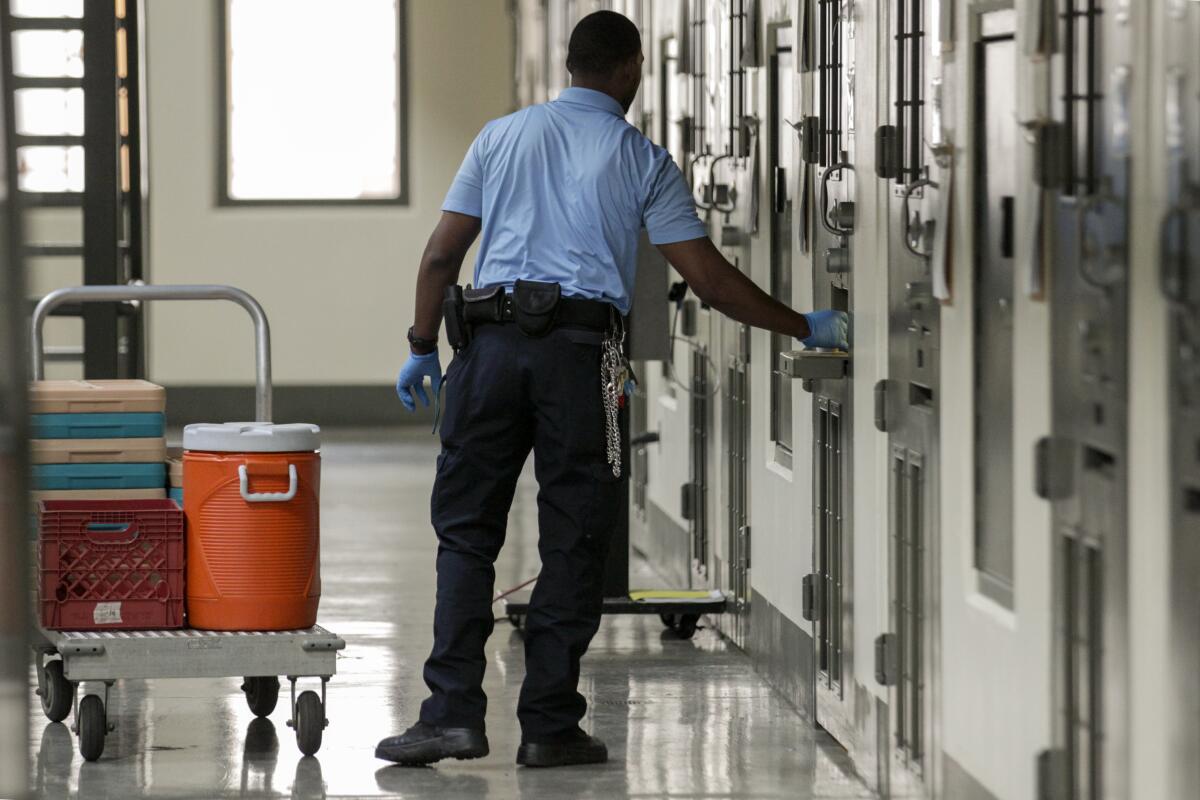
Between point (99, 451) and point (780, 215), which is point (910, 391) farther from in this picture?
point (99, 451)

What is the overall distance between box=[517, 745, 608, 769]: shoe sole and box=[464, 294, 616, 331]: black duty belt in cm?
88

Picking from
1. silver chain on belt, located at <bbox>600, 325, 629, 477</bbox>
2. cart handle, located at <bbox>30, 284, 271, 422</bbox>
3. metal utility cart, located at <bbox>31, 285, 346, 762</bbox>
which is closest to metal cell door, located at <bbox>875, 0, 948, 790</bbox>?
silver chain on belt, located at <bbox>600, 325, 629, 477</bbox>

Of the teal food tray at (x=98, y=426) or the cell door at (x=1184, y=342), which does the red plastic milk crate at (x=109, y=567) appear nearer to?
the teal food tray at (x=98, y=426)

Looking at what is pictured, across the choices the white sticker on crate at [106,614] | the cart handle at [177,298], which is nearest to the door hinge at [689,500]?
the cart handle at [177,298]

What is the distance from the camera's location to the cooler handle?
13.0 ft

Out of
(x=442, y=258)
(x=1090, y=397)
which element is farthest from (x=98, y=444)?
(x=1090, y=397)

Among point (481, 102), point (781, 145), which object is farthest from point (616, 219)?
point (481, 102)

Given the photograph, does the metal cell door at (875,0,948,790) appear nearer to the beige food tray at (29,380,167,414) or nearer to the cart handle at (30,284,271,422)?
the cart handle at (30,284,271,422)

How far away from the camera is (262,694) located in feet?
14.3

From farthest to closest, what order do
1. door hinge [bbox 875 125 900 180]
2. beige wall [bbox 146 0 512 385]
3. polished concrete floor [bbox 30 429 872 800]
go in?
beige wall [bbox 146 0 512 385] < polished concrete floor [bbox 30 429 872 800] < door hinge [bbox 875 125 900 180]

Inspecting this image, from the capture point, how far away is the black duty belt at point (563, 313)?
3807 mm

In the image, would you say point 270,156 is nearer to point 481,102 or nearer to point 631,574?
point 481,102

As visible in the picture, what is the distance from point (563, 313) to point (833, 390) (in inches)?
27.0

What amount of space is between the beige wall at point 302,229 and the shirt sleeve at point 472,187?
795 centimetres
